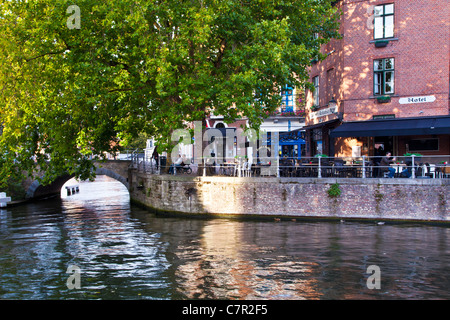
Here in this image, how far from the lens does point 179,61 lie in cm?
2175

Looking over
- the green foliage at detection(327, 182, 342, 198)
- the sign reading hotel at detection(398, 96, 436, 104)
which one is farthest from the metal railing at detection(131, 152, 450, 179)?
the sign reading hotel at detection(398, 96, 436, 104)

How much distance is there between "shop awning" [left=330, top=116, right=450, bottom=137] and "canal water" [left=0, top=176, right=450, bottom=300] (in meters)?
5.53

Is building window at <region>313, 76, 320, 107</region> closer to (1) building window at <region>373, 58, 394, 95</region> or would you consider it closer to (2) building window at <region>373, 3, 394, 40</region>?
(1) building window at <region>373, 58, 394, 95</region>

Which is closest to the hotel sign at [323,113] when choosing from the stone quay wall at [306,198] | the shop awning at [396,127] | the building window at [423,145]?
the shop awning at [396,127]

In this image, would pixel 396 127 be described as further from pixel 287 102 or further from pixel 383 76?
pixel 287 102

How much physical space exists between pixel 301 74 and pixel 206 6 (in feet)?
18.7

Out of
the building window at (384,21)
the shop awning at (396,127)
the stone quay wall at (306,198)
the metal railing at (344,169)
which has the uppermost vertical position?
the building window at (384,21)

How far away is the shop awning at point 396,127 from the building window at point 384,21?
185 inches

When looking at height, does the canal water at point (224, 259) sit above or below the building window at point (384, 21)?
below

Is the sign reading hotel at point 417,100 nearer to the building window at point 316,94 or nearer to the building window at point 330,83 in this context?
the building window at point 330,83

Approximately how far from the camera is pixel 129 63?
2419cm

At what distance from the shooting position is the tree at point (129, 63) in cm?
2136
